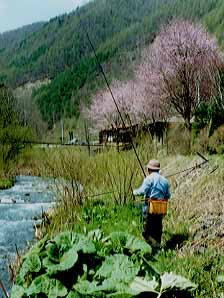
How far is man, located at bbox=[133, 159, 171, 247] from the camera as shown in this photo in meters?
8.75

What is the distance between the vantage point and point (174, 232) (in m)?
9.32

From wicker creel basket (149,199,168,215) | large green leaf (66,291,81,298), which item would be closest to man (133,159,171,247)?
wicker creel basket (149,199,168,215)

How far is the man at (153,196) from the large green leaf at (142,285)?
3.03 metres

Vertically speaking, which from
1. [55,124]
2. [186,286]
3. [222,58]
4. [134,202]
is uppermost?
[222,58]

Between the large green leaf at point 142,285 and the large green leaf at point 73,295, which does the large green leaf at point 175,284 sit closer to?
the large green leaf at point 142,285

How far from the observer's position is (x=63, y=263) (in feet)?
19.6

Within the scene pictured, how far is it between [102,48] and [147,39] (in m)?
20.9

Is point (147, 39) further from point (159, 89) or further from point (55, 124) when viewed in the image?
point (159, 89)

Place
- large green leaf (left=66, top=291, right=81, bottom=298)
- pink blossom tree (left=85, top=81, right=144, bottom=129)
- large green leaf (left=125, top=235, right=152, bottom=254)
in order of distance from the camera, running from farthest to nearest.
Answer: pink blossom tree (left=85, top=81, right=144, bottom=129)
large green leaf (left=125, top=235, right=152, bottom=254)
large green leaf (left=66, top=291, right=81, bottom=298)

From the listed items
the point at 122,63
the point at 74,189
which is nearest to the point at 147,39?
the point at 122,63

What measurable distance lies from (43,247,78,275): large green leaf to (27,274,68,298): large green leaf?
11cm

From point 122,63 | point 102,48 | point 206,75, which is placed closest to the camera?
point 206,75

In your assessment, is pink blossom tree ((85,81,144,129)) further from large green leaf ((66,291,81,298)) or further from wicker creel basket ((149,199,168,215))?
large green leaf ((66,291,81,298))

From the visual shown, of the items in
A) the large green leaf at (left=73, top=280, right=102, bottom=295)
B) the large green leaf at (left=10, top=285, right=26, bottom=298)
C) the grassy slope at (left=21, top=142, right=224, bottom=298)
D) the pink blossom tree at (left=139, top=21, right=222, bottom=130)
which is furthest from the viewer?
the pink blossom tree at (left=139, top=21, right=222, bottom=130)
